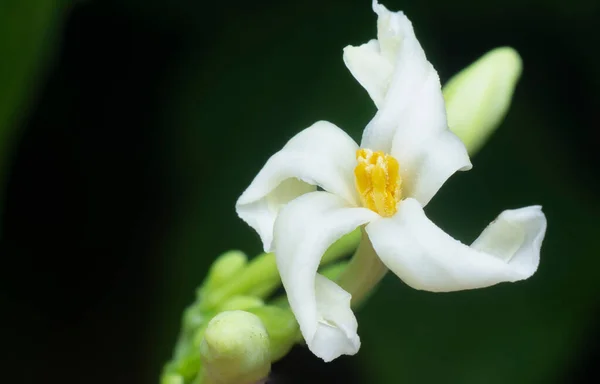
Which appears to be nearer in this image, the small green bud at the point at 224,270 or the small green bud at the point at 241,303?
the small green bud at the point at 241,303

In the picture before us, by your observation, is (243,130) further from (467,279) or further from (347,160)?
(467,279)

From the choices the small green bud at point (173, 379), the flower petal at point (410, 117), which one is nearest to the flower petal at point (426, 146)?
the flower petal at point (410, 117)

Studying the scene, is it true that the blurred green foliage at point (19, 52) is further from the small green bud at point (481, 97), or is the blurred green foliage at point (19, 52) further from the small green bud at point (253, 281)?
the small green bud at point (481, 97)

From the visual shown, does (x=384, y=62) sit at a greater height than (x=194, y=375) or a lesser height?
greater

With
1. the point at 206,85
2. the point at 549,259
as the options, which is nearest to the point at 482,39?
the point at 549,259

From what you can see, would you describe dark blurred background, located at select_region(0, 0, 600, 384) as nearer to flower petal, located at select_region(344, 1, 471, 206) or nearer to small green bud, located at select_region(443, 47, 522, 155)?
small green bud, located at select_region(443, 47, 522, 155)

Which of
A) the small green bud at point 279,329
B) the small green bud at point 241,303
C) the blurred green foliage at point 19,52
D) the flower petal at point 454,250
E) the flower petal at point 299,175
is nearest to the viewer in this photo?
the flower petal at point 454,250
